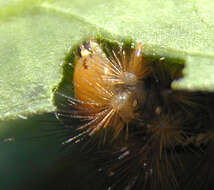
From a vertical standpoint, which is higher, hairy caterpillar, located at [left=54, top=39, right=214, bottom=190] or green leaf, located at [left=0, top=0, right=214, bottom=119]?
green leaf, located at [left=0, top=0, right=214, bottom=119]

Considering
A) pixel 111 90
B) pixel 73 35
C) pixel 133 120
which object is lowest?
Result: pixel 133 120

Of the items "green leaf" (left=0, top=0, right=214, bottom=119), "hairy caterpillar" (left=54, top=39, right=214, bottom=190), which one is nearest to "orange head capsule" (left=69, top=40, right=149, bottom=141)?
"hairy caterpillar" (left=54, top=39, right=214, bottom=190)

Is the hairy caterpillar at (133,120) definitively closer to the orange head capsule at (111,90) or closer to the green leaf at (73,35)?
the orange head capsule at (111,90)

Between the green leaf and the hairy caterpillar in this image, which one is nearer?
the hairy caterpillar

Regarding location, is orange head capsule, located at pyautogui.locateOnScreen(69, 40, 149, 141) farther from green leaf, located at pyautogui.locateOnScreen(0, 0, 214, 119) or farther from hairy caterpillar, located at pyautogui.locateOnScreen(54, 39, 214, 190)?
green leaf, located at pyautogui.locateOnScreen(0, 0, 214, 119)

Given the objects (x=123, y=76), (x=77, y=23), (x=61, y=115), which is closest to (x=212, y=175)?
(x=123, y=76)

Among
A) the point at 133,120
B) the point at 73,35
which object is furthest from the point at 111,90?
the point at 73,35

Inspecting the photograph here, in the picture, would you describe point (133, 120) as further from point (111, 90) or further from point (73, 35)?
point (73, 35)
